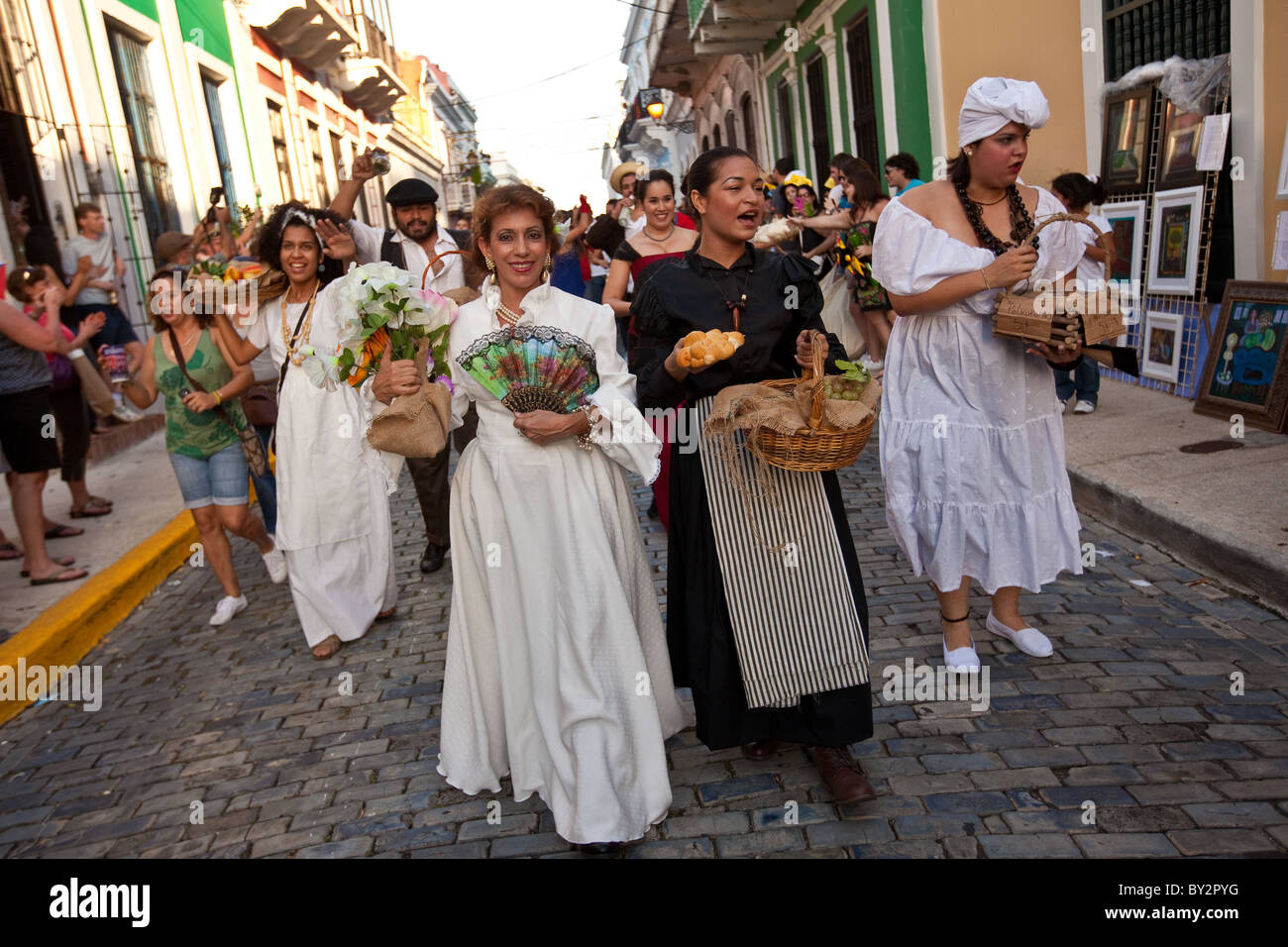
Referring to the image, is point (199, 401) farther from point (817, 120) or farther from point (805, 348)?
point (817, 120)

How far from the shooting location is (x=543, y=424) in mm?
3102

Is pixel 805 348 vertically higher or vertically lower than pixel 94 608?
higher

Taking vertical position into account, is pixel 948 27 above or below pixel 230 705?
above

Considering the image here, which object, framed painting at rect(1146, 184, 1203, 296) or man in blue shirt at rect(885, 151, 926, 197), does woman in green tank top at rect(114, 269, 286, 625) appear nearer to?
man in blue shirt at rect(885, 151, 926, 197)

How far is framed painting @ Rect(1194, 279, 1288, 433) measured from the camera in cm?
667


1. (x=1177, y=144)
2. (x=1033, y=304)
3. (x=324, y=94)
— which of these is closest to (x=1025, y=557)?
(x=1033, y=304)

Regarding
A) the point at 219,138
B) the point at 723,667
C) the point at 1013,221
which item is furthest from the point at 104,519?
the point at 219,138

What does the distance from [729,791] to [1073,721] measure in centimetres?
125

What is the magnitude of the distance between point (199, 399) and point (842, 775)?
12.8ft

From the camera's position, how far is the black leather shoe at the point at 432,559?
20.7ft

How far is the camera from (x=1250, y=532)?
4898 millimetres

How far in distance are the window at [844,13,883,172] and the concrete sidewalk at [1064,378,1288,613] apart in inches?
290

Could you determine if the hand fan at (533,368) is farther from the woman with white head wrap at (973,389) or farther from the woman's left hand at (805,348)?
the woman with white head wrap at (973,389)
